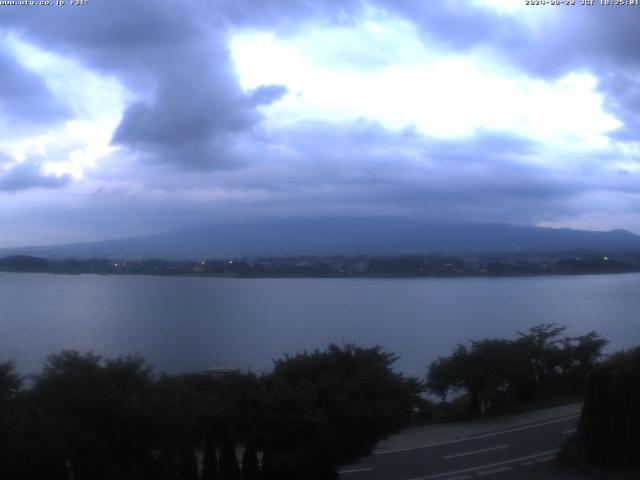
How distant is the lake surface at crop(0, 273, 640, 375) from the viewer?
3106cm

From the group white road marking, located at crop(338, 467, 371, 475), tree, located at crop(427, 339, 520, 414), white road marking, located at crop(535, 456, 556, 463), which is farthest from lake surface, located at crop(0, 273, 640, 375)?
white road marking, located at crop(535, 456, 556, 463)

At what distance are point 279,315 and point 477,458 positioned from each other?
29.9 meters

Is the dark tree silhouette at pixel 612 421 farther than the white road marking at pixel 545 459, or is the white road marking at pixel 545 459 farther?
the white road marking at pixel 545 459

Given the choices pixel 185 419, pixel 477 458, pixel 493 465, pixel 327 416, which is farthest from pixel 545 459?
pixel 185 419

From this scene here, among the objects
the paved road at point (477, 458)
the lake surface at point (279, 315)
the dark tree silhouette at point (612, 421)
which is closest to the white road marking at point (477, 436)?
the paved road at point (477, 458)

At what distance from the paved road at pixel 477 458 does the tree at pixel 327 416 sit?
2.01m

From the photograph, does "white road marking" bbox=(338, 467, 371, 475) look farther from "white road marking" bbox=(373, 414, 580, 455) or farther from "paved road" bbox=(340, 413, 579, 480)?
"white road marking" bbox=(373, 414, 580, 455)

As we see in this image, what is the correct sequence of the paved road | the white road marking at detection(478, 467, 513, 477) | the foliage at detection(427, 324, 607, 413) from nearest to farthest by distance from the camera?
the white road marking at detection(478, 467, 513, 477), the paved road, the foliage at detection(427, 324, 607, 413)

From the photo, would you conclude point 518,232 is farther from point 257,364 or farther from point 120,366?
point 120,366

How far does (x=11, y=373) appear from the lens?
497 inches

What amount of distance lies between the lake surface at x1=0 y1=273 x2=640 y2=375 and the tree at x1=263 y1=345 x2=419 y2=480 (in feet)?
44.1

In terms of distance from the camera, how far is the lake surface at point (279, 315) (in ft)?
102

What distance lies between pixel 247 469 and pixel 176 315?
3288 cm

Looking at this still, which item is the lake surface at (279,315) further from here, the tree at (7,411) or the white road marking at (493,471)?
the white road marking at (493,471)
